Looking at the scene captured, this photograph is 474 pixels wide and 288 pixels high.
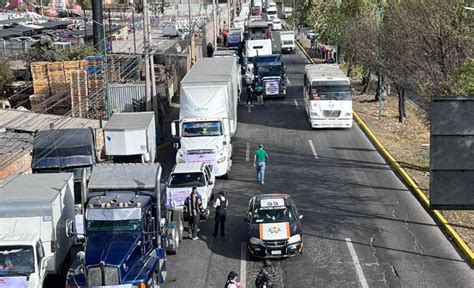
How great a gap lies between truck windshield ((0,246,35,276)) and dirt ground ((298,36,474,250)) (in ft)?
41.0

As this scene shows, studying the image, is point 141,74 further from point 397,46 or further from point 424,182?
point 424,182

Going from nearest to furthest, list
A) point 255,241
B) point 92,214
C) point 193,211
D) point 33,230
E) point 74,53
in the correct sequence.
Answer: point 33,230 < point 92,214 < point 255,241 < point 193,211 < point 74,53

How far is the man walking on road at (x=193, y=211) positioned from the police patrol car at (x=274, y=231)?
1.98m

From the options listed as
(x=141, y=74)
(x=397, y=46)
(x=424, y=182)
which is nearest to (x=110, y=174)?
(x=424, y=182)

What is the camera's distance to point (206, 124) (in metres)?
32.7

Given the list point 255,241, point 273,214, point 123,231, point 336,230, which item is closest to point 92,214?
point 123,231

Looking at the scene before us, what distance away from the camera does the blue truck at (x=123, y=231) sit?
18.5 m

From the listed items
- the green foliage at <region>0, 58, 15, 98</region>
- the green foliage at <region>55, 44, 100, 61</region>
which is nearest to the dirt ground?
the green foliage at <region>55, 44, 100, 61</region>

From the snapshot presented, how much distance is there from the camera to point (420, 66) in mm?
31828

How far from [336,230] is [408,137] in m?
16.7

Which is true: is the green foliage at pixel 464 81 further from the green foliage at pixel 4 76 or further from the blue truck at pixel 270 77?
the green foliage at pixel 4 76

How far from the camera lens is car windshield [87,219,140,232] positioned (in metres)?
19.8

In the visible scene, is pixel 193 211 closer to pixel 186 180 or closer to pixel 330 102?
pixel 186 180

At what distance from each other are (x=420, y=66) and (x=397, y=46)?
5603mm
